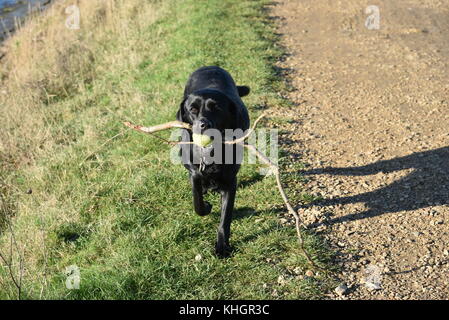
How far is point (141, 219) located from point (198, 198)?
56 cm

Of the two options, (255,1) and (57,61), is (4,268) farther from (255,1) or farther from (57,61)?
(255,1)

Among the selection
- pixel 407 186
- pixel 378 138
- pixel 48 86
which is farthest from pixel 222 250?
pixel 48 86

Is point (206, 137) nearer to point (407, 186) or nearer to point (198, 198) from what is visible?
point (198, 198)

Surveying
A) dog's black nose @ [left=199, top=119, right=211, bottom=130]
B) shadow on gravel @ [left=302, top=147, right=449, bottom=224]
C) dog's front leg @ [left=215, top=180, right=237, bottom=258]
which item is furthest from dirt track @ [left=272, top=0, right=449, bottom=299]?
dog's black nose @ [left=199, top=119, right=211, bottom=130]

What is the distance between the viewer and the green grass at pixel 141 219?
3418 mm

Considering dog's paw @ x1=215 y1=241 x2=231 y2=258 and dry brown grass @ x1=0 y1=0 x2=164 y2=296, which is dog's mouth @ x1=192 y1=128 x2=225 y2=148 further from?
dry brown grass @ x1=0 y1=0 x2=164 y2=296

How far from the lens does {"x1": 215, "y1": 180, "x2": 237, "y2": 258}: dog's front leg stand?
3721mm

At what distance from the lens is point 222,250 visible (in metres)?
3.71

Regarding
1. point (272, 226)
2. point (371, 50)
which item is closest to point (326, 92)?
point (371, 50)

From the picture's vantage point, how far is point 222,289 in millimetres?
3381

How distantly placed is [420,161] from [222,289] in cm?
266

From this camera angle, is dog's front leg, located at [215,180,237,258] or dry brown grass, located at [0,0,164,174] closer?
dog's front leg, located at [215,180,237,258]

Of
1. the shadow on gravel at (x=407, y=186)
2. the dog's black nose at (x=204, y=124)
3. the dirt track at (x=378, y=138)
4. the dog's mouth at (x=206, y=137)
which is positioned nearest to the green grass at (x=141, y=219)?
the dirt track at (x=378, y=138)

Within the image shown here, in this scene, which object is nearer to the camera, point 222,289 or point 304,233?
point 222,289
